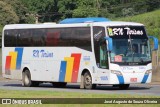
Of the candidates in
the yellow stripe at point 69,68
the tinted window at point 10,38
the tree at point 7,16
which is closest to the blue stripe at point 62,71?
the yellow stripe at point 69,68

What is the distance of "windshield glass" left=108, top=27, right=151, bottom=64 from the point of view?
30.2 metres

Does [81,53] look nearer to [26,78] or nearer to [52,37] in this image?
[52,37]

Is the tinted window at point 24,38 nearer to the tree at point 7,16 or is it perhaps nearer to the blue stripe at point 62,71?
the blue stripe at point 62,71

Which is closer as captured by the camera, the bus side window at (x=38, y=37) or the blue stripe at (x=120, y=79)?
the blue stripe at (x=120, y=79)

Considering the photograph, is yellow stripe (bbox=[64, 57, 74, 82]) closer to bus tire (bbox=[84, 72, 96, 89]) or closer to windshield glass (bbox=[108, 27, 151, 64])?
bus tire (bbox=[84, 72, 96, 89])

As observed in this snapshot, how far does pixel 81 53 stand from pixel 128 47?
2.72m

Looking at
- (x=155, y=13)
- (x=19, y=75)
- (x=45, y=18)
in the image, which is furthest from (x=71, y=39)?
(x=45, y=18)

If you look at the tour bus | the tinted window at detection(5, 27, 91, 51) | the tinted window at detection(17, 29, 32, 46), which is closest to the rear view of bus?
the tour bus

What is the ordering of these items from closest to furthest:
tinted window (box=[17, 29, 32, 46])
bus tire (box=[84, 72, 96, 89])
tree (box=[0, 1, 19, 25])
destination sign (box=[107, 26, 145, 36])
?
destination sign (box=[107, 26, 145, 36]) < bus tire (box=[84, 72, 96, 89]) < tinted window (box=[17, 29, 32, 46]) < tree (box=[0, 1, 19, 25])

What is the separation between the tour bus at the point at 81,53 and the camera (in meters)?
30.2

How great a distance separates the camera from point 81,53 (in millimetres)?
31875

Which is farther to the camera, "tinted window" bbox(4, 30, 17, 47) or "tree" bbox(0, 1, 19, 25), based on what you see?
"tree" bbox(0, 1, 19, 25)

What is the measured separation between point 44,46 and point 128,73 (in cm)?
619

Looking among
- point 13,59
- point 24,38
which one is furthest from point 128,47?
point 13,59
